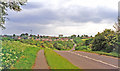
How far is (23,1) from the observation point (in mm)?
14648

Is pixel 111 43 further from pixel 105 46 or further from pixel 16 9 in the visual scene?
pixel 16 9

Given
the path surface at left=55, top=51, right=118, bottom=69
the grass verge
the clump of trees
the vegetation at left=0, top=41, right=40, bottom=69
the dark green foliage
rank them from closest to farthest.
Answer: the vegetation at left=0, top=41, right=40, bottom=69
the grass verge
the path surface at left=55, top=51, right=118, bottom=69
the clump of trees
the dark green foliage

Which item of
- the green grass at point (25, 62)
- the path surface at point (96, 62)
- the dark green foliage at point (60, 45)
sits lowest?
the dark green foliage at point (60, 45)

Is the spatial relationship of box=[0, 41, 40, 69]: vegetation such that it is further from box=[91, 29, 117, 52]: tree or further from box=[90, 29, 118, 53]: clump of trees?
box=[91, 29, 117, 52]: tree

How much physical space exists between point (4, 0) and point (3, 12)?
101 cm

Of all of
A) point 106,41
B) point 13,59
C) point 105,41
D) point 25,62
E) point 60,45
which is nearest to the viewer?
point 13,59

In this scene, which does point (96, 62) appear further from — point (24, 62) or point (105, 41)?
point (105, 41)

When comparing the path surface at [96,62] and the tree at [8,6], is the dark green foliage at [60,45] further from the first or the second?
the tree at [8,6]

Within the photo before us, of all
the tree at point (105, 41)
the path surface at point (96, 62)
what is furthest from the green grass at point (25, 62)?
the tree at point (105, 41)

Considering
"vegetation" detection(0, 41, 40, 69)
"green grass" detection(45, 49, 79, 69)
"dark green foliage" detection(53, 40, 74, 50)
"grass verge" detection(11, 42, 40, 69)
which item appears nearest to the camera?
"vegetation" detection(0, 41, 40, 69)

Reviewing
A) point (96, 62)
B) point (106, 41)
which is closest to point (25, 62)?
point (96, 62)

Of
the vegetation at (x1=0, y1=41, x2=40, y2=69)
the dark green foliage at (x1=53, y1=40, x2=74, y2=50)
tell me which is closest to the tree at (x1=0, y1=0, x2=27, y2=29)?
the vegetation at (x1=0, y1=41, x2=40, y2=69)

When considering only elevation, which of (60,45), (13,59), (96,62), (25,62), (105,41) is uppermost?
(105,41)

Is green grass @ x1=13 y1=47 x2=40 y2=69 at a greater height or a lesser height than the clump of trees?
lesser
